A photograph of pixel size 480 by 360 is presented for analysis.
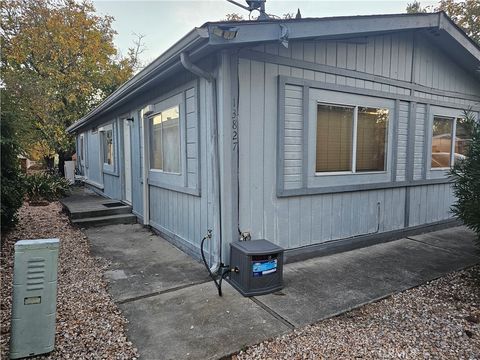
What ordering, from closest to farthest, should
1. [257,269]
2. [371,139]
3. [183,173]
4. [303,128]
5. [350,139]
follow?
[257,269]
[303,128]
[183,173]
[350,139]
[371,139]

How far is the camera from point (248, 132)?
378cm

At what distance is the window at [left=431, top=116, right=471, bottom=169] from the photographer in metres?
6.03

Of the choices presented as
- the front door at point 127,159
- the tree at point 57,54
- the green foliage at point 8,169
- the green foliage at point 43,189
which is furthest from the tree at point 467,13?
the green foliage at point 43,189

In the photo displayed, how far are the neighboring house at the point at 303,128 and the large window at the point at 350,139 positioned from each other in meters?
0.02

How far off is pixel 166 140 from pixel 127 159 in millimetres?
2829

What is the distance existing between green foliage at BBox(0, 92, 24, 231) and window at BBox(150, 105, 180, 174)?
7.11 feet

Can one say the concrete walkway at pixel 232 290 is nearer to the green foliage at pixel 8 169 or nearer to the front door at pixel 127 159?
the green foliage at pixel 8 169

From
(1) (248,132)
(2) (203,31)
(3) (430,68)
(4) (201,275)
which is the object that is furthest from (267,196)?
(3) (430,68)

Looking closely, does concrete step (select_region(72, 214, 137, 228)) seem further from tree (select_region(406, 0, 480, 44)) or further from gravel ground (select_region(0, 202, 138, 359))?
tree (select_region(406, 0, 480, 44))

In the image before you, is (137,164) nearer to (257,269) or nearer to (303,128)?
(303,128)

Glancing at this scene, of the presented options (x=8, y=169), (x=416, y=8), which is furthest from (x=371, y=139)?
(x=416, y=8)

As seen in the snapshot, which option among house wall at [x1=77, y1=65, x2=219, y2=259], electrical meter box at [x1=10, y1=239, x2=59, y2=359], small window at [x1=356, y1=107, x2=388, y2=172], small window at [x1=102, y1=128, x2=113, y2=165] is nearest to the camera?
electrical meter box at [x1=10, y1=239, x2=59, y2=359]

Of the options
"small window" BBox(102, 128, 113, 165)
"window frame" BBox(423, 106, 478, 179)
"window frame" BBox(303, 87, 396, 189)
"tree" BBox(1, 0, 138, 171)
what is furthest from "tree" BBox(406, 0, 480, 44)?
"tree" BBox(1, 0, 138, 171)

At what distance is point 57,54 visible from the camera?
1388 cm
